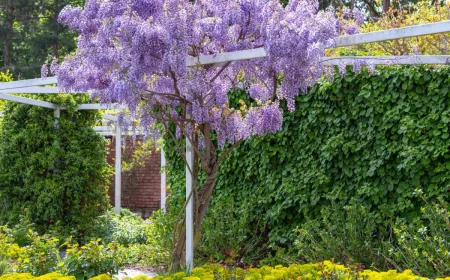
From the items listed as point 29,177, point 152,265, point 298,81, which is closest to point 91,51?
point 298,81

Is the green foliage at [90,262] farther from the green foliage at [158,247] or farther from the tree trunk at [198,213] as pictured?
the green foliage at [158,247]

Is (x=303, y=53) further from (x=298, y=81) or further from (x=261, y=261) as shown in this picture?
(x=261, y=261)

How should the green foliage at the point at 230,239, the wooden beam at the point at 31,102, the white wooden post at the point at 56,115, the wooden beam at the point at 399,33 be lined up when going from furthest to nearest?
the white wooden post at the point at 56,115
the wooden beam at the point at 31,102
the green foliage at the point at 230,239
the wooden beam at the point at 399,33

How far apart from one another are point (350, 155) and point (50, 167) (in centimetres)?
514

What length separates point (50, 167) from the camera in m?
9.95

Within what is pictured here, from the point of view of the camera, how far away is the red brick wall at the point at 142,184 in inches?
580

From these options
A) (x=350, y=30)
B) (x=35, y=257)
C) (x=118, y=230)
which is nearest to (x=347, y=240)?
(x=350, y=30)

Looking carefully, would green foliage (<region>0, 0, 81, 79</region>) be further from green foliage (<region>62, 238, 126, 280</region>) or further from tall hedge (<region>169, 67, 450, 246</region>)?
green foliage (<region>62, 238, 126, 280</region>)

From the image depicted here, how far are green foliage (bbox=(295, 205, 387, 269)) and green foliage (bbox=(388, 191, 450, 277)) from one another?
0.34 meters

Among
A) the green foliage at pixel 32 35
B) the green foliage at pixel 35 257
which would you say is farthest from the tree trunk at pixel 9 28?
the green foliage at pixel 35 257

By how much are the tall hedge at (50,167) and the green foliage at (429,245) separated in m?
5.67

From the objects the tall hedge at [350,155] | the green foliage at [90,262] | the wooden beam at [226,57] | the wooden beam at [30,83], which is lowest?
the green foliage at [90,262]

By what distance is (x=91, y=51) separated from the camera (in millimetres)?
4941

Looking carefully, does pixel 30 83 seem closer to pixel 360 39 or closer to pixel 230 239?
pixel 230 239
